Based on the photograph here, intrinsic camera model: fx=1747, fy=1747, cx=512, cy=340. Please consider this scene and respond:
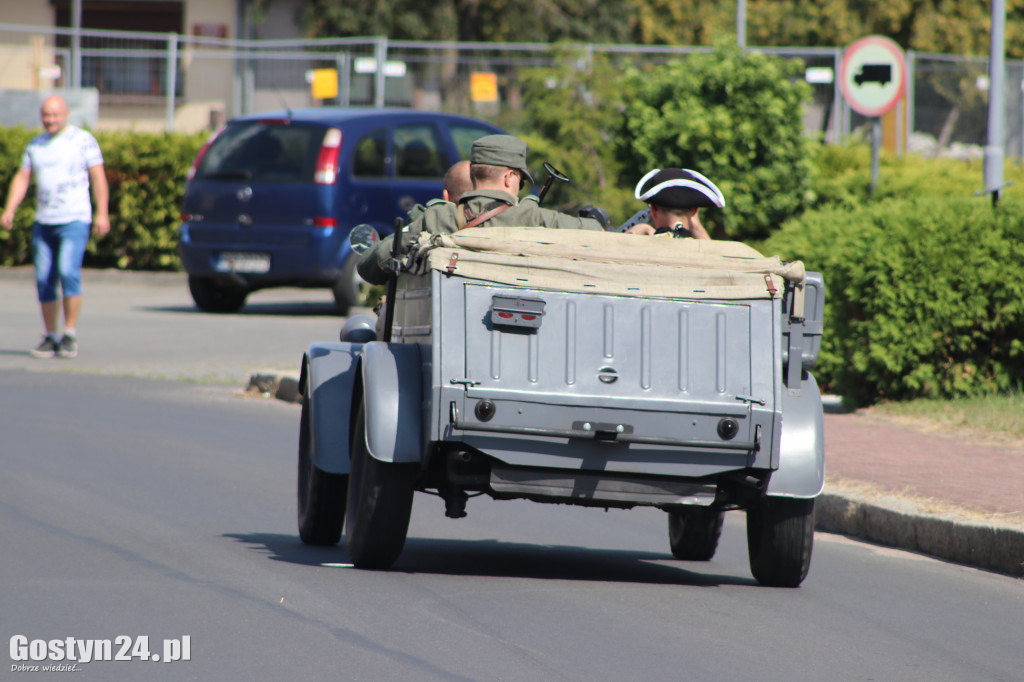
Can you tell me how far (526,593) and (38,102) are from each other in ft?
77.7

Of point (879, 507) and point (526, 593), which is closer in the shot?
point (526, 593)

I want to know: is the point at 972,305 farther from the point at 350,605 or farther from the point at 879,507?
the point at 350,605

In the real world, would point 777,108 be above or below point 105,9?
below

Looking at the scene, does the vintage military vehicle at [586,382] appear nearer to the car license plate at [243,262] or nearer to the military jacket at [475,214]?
the military jacket at [475,214]

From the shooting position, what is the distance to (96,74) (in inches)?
1129

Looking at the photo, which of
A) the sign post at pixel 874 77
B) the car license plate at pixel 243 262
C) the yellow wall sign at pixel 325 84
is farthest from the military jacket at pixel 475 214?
the yellow wall sign at pixel 325 84

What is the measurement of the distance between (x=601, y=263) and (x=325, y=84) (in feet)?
67.2

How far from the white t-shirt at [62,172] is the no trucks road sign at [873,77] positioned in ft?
22.8

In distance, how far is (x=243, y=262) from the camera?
1723 centimetres

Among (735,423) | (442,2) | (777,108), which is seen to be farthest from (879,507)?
(442,2)

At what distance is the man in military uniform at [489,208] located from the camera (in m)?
6.66

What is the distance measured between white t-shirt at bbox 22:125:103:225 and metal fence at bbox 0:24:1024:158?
904 centimetres

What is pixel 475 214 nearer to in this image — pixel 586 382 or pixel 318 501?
pixel 586 382

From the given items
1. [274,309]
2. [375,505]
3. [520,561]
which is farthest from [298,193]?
[375,505]
